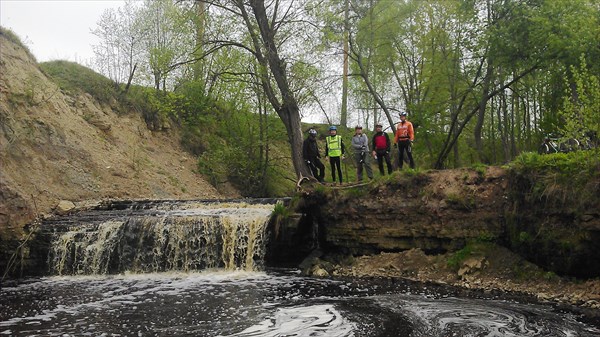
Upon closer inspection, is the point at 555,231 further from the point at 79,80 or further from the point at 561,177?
the point at 79,80

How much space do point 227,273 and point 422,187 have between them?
17.8 feet

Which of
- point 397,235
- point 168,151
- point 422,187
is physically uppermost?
point 168,151

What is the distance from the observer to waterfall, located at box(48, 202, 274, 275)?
1223cm

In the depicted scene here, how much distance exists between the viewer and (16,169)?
14.6m

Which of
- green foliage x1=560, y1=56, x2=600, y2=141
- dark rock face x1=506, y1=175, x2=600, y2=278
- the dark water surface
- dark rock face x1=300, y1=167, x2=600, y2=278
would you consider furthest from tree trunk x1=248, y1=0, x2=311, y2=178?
green foliage x1=560, y1=56, x2=600, y2=141

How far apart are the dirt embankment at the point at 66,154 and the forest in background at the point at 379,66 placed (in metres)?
2.05

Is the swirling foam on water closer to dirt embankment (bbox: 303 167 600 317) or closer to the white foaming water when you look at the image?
the white foaming water

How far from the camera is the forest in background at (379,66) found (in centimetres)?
1372

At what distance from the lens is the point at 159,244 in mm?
12438

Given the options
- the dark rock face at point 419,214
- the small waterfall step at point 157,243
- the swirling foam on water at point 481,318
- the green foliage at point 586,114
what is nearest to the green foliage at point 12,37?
the small waterfall step at point 157,243

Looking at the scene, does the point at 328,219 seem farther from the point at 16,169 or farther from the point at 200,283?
the point at 16,169

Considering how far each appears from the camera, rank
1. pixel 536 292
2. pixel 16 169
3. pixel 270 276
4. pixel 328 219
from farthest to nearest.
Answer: pixel 16 169 → pixel 328 219 → pixel 270 276 → pixel 536 292

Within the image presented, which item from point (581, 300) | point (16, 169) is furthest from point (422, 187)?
point (16, 169)

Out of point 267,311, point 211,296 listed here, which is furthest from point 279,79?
point 267,311
